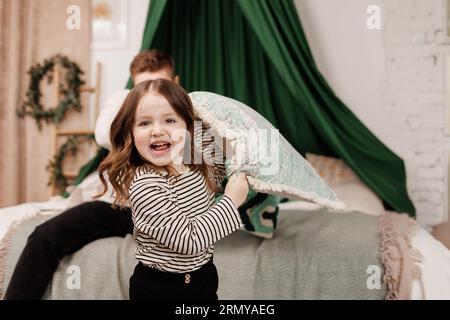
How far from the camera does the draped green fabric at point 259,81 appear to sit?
2.02m

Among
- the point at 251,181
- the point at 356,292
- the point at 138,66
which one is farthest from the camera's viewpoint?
the point at 138,66

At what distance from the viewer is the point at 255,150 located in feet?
2.63

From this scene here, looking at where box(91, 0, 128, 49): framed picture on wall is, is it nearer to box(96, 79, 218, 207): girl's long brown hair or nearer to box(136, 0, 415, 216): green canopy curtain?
box(136, 0, 415, 216): green canopy curtain

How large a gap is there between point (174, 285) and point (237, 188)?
0.22 m

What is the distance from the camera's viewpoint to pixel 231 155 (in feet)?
2.72

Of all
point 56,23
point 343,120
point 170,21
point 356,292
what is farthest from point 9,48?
point 356,292

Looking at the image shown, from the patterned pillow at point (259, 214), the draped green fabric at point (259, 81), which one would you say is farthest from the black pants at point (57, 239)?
the draped green fabric at point (259, 81)

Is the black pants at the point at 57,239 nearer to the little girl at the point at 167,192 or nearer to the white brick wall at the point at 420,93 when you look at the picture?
the little girl at the point at 167,192

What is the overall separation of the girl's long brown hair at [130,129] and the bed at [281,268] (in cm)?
60

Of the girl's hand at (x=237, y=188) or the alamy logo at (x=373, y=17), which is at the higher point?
the alamy logo at (x=373, y=17)

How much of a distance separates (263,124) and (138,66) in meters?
0.76

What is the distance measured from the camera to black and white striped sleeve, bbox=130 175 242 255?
721 mm

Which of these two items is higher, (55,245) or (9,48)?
(9,48)

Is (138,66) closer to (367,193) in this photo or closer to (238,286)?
(238,286)
